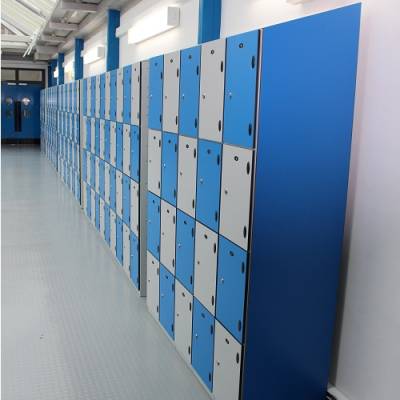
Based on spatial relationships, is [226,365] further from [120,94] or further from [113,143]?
[113,143]

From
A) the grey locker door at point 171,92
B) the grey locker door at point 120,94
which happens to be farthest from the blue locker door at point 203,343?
the grey locker door at point 120,94

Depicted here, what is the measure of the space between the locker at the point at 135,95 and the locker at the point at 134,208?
0.65 metres

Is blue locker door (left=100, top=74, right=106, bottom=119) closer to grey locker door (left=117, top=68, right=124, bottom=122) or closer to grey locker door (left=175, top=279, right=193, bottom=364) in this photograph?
grey locker door (left=117, top=68, right=124, bottom=122)

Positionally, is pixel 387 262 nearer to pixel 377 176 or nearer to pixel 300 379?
pixel 377 176

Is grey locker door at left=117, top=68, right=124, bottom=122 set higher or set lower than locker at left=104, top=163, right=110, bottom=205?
higher

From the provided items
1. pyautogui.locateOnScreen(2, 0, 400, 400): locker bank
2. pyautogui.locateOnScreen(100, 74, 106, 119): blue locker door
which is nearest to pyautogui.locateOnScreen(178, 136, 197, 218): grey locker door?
pyautogui.locateOnScreen(2, 0, 400, 400): locker bank

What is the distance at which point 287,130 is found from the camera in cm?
238

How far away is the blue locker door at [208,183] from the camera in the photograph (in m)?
2.81

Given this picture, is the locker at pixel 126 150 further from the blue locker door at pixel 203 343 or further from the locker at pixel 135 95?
the blue locker door at pixel 203 343

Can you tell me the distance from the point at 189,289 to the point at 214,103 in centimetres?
134

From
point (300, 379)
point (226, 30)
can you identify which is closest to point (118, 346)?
point (300, 379)

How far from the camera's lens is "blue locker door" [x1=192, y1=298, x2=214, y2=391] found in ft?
9.80

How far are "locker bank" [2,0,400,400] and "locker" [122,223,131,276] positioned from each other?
0.11 ft

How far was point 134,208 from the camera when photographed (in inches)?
189
